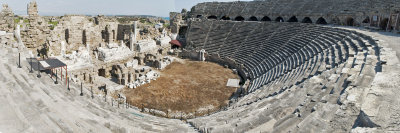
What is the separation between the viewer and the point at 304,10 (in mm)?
27766

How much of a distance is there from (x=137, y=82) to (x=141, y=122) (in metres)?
10.4

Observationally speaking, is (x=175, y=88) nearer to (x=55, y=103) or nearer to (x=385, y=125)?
(x=55, y=103)

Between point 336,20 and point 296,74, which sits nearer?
point 296,74

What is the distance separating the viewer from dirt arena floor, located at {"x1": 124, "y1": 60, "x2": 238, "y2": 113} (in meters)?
13.8

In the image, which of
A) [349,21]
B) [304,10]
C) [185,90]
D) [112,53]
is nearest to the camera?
[185,90]

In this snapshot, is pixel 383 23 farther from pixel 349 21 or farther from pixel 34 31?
pixel 34 31

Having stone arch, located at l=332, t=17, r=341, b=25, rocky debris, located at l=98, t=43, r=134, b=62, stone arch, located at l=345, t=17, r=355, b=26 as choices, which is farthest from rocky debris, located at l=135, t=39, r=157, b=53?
stone arch, located at l=345, t=17, r=355, b=26

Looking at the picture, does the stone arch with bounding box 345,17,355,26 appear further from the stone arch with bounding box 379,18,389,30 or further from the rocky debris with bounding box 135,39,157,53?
the rocky debris with bounding box 135,39,157,53

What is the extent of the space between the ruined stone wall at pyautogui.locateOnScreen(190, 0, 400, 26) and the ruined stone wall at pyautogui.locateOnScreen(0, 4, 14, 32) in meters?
26.2

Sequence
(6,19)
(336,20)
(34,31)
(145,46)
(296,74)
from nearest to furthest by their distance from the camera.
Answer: (296,74) < (6,19) < (34,31) < (145,46) < (336,20)

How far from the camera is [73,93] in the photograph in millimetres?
7902

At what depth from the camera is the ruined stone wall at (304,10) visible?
68.8 feet

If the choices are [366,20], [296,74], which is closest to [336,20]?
[366,20]

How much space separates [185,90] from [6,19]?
1325 centimetres
